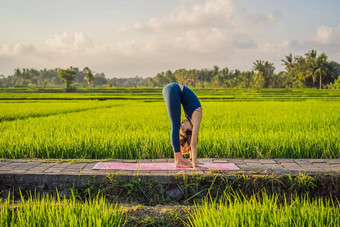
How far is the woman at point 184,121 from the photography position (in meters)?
3.31

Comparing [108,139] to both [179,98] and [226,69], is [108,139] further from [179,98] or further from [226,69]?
[226,69]

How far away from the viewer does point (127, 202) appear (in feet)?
9.91

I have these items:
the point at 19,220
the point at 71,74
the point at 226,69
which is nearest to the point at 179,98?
the point at 19,220

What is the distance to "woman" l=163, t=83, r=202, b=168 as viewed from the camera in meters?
3.31

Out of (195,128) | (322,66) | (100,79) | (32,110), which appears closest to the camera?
(195,128)

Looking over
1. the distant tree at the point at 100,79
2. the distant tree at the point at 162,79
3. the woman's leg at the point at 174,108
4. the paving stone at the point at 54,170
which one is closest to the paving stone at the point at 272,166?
the woman's leg at the point at 174,108

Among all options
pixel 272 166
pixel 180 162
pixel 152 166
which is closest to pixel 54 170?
pixel 152 166

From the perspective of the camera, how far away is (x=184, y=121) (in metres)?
3.40

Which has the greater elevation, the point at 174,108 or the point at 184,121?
the point at 174,108

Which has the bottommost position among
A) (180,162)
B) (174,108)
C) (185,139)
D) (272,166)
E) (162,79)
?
(272,166)

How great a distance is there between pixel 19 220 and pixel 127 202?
1.05 metres

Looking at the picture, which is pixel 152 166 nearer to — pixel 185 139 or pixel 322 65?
pixel 185 139

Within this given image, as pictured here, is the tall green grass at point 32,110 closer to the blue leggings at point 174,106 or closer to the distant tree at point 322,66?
the blue leggings at point 174,106

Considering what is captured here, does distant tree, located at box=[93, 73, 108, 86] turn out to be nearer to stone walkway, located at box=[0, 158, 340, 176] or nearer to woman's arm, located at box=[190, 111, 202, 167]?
stone walkway, located at box=[0, 158, 340, 176]
